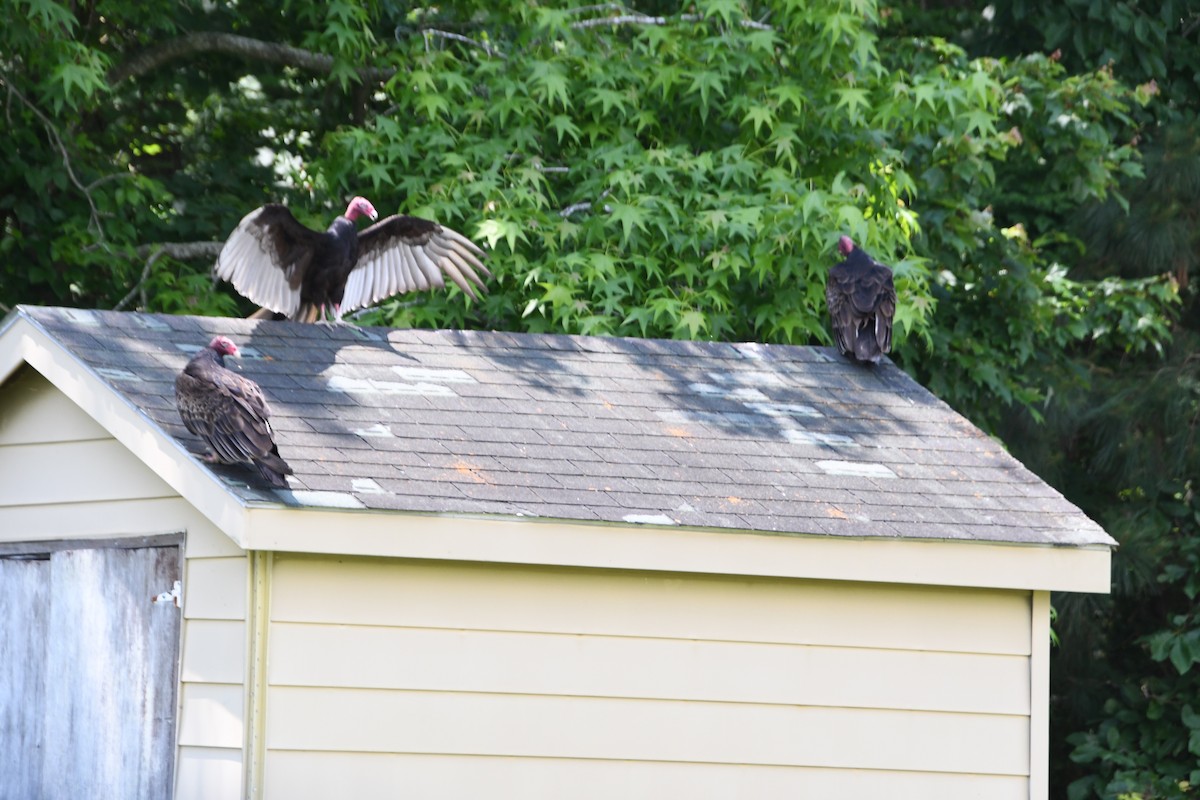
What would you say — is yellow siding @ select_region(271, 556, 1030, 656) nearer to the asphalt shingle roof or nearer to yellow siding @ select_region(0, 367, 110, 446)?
the asphalt shingle roof

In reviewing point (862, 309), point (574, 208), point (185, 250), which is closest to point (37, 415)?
point (862, 309)

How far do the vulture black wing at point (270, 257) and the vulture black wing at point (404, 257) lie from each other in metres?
0.36

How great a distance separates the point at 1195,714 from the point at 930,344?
3.23 metres

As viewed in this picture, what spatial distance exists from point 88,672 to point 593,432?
200cm

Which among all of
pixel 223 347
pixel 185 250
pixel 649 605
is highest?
pixel 185 250

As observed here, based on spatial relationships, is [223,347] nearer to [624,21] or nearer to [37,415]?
[37,415]

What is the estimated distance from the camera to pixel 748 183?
33.4ft

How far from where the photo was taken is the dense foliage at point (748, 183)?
9750 mm

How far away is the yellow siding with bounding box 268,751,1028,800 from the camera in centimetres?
532

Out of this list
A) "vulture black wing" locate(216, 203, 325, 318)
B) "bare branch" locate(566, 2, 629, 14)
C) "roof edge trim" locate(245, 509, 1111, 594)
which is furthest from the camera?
"bare branch" locate(566, 2, 629, 14)

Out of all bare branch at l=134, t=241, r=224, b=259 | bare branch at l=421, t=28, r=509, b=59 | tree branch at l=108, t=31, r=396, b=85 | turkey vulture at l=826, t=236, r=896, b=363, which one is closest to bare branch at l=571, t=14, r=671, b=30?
bare branch at l=421, t=28, r=509, b=59

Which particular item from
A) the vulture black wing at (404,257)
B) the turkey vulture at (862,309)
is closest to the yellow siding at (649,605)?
the turkey vulture at (862,309)

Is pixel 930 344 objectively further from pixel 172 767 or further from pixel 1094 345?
pixel 172 767

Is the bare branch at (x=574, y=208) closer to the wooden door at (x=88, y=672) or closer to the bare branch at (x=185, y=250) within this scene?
the bare branch at (x=185, y=250)
